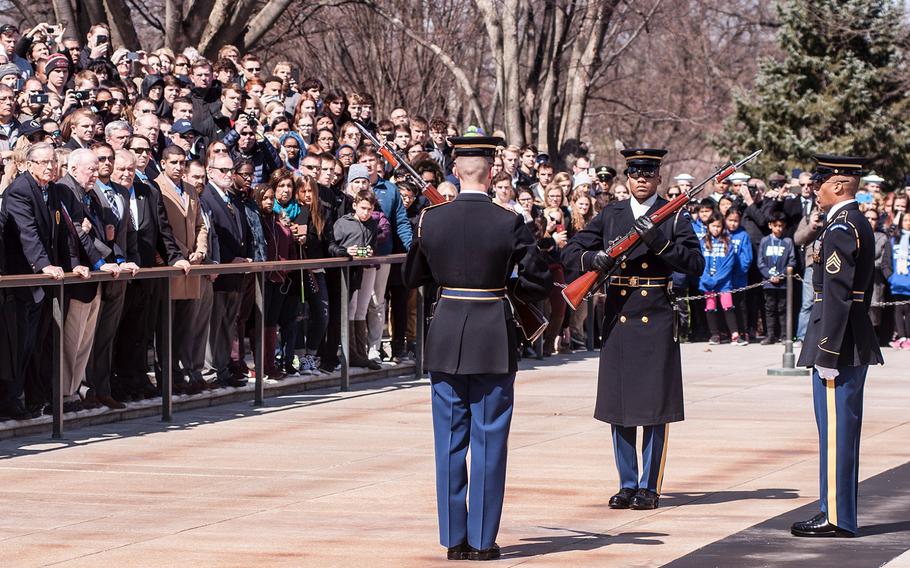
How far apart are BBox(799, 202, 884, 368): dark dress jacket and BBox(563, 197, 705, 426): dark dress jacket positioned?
3.28 feet

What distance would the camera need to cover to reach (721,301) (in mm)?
21875

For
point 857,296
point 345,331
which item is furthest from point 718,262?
point 857,296

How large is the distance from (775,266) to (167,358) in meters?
10.2

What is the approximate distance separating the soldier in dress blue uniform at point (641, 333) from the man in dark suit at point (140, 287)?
4.42m

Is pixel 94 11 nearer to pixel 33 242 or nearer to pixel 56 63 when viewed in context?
pixel 56 63

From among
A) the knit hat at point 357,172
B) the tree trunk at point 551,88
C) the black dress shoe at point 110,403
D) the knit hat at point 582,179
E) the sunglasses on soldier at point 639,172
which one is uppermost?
the tree trunk at point 551,88

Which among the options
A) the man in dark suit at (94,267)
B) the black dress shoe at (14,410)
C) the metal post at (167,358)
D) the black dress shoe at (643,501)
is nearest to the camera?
the black dress shoe at (643,501)

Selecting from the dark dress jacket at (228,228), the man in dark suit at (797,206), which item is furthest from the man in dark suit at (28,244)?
the man in dark suit at (797,206)

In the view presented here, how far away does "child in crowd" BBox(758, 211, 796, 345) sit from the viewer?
2170 cm

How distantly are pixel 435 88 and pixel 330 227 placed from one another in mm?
22212

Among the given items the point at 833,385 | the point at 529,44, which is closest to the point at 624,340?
the point at 833,385

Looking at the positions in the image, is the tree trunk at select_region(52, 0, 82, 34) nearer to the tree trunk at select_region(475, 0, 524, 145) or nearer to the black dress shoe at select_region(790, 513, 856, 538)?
the tree trunk at select_region(475, 0, 524, 145)

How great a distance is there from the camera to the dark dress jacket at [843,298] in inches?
352

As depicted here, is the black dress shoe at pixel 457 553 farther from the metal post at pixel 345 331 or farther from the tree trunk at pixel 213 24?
the tree trunk at pixel 213 24
